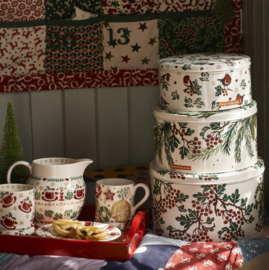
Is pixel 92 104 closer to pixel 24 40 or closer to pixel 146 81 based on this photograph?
pixel 146 81

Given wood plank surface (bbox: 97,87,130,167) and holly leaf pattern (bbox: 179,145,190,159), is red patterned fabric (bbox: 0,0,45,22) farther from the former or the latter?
holly leaf pattern (bbox: 179,145,190,159)

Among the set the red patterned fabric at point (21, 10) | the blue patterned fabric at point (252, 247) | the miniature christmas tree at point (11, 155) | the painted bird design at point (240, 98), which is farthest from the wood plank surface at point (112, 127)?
the blue patterned fabric at point (252, 247)

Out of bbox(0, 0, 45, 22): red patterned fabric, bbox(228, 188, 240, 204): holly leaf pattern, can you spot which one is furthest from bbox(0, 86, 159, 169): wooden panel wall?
bbox(228, 188, 240, 204): holly leaf pattern

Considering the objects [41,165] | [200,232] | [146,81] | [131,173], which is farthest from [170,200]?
[146,81]

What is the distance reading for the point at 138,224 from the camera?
45.6 inches

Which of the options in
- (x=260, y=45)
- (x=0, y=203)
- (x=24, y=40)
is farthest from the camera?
(x=24, y=40)

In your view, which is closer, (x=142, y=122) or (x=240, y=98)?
(x=240, y=98)

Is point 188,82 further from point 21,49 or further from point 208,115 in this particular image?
point 21,49

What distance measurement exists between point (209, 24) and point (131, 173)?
0.62 m

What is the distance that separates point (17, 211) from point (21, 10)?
0.84 metres

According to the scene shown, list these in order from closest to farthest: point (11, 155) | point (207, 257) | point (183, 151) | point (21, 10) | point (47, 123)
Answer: point (207, 257)
point (183, 151)
point (11, 155)
point (21, 10)
point (47, 123)

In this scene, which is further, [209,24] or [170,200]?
[209,24]

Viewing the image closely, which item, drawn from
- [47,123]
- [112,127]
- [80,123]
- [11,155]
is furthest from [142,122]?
[11,155]

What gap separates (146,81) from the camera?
5.72 feet
